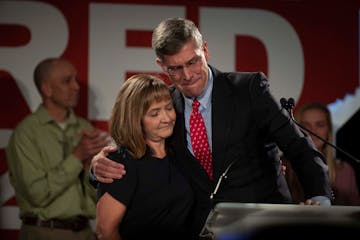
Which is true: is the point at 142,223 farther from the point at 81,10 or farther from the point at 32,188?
the point at 81,10

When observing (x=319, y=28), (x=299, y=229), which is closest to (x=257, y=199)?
(x=299, y=229)

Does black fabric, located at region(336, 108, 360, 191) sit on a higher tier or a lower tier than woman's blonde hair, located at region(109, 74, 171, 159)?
lower

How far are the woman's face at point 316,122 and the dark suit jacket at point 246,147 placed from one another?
176 cm

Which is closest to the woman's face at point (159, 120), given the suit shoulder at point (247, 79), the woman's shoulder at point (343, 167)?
the suit shoulder at point (247, 79)

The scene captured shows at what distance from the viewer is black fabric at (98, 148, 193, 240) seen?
2322mm

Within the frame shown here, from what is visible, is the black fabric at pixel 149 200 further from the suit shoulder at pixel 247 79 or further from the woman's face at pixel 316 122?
the woman's face at pixel 316 122

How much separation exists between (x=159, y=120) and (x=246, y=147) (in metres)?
0.36

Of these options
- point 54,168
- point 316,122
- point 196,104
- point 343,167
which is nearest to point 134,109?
point 196,104

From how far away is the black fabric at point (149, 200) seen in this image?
Result: 2.32 metres

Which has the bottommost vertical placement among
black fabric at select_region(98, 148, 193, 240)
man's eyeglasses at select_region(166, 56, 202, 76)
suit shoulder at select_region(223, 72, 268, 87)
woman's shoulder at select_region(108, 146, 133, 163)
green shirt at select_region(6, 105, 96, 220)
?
green shirt at select_region(6, 105, 96, 220)

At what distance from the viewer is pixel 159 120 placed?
2361 millimetres

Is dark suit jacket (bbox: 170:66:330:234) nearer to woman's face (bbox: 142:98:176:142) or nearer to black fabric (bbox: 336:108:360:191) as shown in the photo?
woman's face (bbox: 142:98:176:142)

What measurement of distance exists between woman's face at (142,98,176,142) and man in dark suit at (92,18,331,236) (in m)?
0.13

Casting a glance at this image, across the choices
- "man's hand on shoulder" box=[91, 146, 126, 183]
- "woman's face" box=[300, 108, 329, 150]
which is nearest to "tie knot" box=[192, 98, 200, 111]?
"man's hand on shoulder" box=[91, 146, 126, 183]
